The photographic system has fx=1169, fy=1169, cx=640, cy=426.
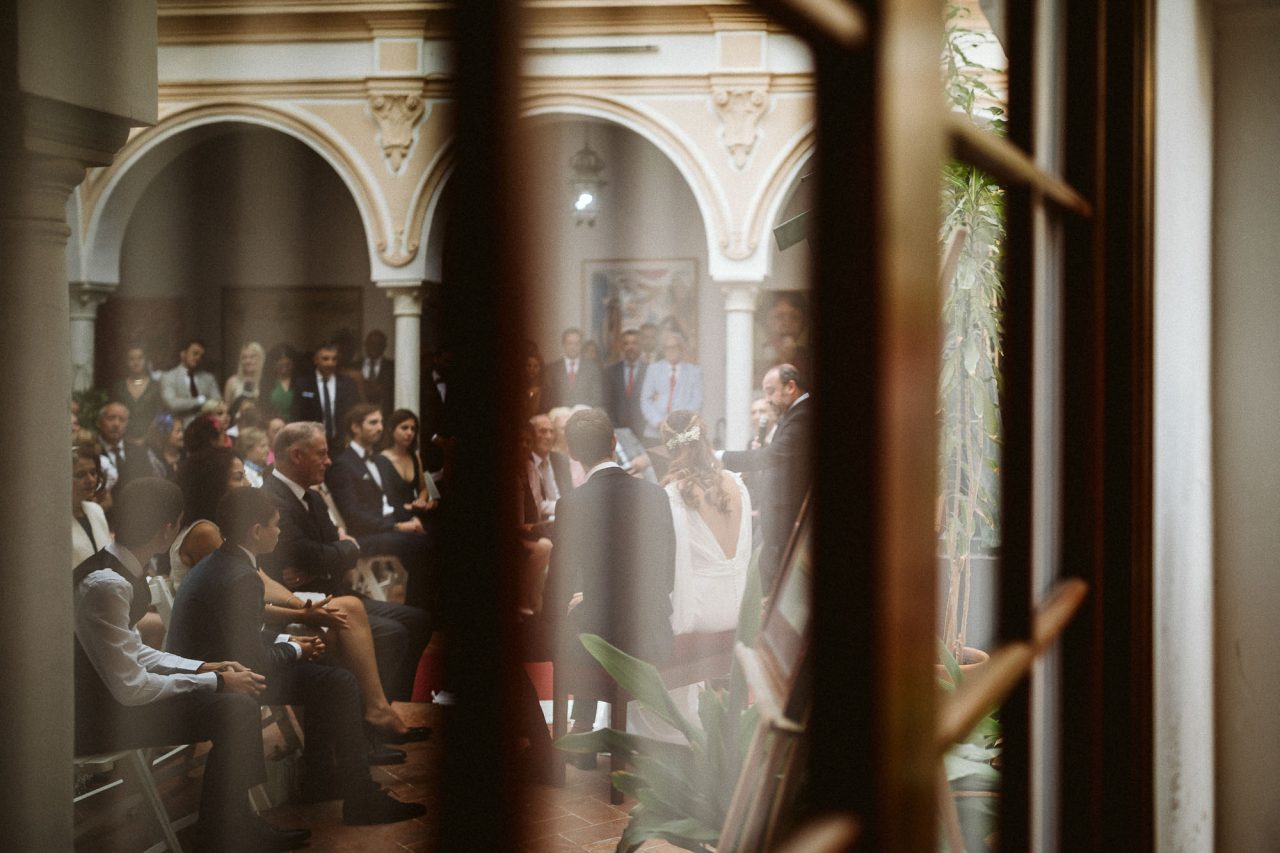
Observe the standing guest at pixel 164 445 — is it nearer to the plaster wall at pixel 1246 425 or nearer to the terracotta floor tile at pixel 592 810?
the terracotta floor tile at pixel 592 810

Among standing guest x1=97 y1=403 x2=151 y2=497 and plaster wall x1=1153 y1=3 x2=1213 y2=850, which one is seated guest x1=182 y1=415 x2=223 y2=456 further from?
plaster wall x1=1153 y1=3 x2=1213 y2=850

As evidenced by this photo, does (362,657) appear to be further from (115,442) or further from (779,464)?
(115,442)

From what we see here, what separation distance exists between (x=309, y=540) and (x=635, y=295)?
21.3 ft

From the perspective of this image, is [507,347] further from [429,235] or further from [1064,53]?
[1064,53]

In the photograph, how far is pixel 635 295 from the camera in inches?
387

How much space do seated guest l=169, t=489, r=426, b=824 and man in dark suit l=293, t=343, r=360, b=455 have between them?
10.0 feet

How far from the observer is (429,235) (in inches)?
19.7

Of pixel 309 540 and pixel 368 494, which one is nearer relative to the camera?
pixel 309 540

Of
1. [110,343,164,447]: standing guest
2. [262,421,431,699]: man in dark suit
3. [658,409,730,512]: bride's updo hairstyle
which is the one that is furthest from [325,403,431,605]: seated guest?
[110,343,164,447]: standing guest

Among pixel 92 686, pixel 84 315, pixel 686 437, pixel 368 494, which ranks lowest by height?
pixel 92 686

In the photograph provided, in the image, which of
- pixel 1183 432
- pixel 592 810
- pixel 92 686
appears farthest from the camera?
pixel 592 810

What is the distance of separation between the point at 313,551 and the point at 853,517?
325cm

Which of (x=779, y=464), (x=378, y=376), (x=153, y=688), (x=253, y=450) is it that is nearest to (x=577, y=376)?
(x=378, y=376)

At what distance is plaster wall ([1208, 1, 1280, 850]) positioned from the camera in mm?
1861
